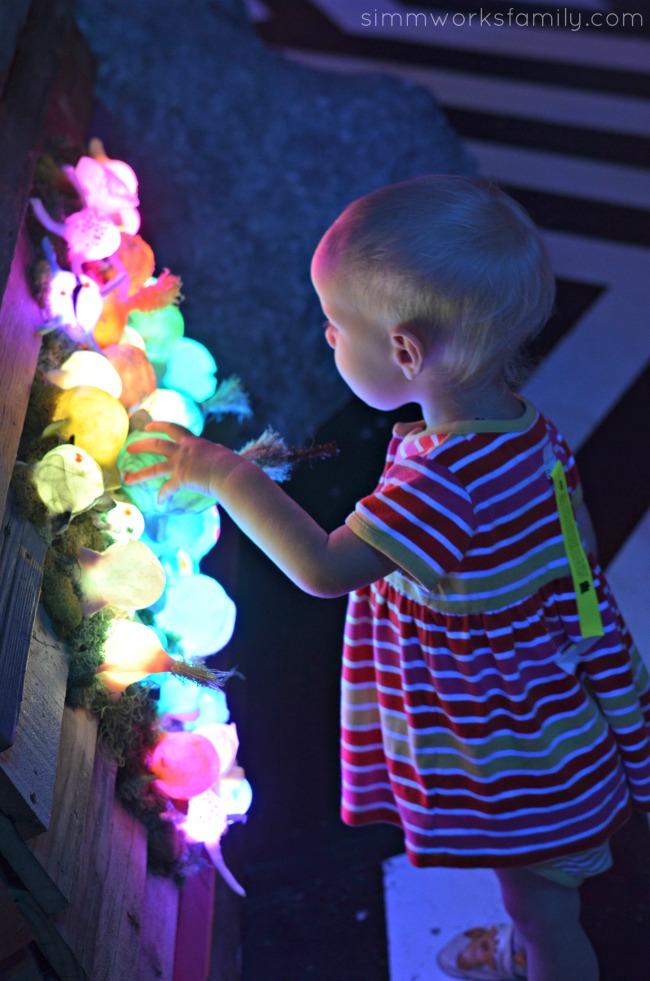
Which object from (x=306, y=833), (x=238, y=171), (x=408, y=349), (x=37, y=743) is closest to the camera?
(x=37, y=743)

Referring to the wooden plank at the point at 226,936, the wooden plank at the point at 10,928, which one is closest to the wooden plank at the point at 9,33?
the wooden plank at the point at 10,928

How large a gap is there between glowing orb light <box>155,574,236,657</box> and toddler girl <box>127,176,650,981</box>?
0.15 m

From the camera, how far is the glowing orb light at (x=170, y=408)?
1.38m

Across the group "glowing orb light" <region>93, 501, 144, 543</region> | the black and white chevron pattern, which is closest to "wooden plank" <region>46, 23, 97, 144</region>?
"glowing orb light" <region>93, 501, 144, 543</region>

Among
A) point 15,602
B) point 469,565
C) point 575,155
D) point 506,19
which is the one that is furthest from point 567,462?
point 506,19

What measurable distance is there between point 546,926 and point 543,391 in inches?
55.7

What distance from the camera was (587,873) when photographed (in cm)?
122

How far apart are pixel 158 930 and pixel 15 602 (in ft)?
1.59

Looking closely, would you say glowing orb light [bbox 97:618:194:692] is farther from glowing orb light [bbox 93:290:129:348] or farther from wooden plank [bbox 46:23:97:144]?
wooden plank [bbox 46:23:97:144]

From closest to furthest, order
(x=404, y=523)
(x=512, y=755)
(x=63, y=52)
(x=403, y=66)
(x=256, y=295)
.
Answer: (x=404, y=523), (x=512, y=755), (x=63, y=52), (x=256, y=295), (x=403, y=66)

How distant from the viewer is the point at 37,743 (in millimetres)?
885

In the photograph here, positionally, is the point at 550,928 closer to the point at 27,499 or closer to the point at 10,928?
the point at 10,928

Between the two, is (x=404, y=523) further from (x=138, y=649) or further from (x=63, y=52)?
(x=63, y=52)

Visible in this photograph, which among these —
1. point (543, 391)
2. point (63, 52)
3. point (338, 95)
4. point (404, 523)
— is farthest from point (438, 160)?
point (404, 523)
